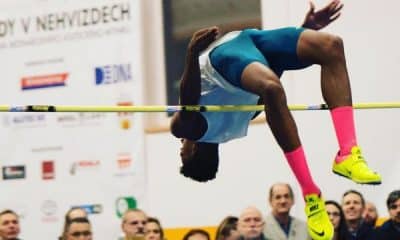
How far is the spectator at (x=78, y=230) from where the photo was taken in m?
6.30

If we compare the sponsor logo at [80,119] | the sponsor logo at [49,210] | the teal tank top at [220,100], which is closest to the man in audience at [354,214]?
the teal tank top at [220,100]

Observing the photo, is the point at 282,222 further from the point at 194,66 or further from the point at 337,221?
the point at 194,66

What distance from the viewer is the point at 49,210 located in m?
8.56

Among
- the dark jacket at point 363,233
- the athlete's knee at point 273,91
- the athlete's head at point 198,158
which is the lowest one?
the dark jacket at point 363,233

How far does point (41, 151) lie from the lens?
28.4ft

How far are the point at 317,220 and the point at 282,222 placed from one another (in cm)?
225

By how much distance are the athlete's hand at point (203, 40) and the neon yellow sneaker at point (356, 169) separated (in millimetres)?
762

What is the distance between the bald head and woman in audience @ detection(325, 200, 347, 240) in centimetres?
44

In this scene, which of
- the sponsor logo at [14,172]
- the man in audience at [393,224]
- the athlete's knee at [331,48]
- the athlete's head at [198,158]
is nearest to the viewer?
the athlete's knee at [331,48]

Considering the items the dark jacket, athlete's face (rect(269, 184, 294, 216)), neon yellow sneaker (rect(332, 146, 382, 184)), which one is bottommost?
the dark jacket

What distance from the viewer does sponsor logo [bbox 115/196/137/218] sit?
8.26 metres

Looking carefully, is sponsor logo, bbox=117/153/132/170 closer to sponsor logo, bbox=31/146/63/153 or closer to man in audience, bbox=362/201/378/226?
sponsor logo, bbox=31/146/63/153

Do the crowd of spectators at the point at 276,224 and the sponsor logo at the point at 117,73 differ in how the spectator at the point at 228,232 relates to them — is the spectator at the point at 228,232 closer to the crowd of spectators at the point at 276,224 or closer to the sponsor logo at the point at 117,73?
the crowd of spectators at the point at 276,224

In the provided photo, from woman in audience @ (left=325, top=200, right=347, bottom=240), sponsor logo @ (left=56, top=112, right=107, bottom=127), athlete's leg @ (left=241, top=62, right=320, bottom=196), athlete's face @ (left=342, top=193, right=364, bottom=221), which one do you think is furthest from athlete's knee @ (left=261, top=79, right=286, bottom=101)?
sponsor logo @ (left=56, top=112, right=107, bottom=127)
